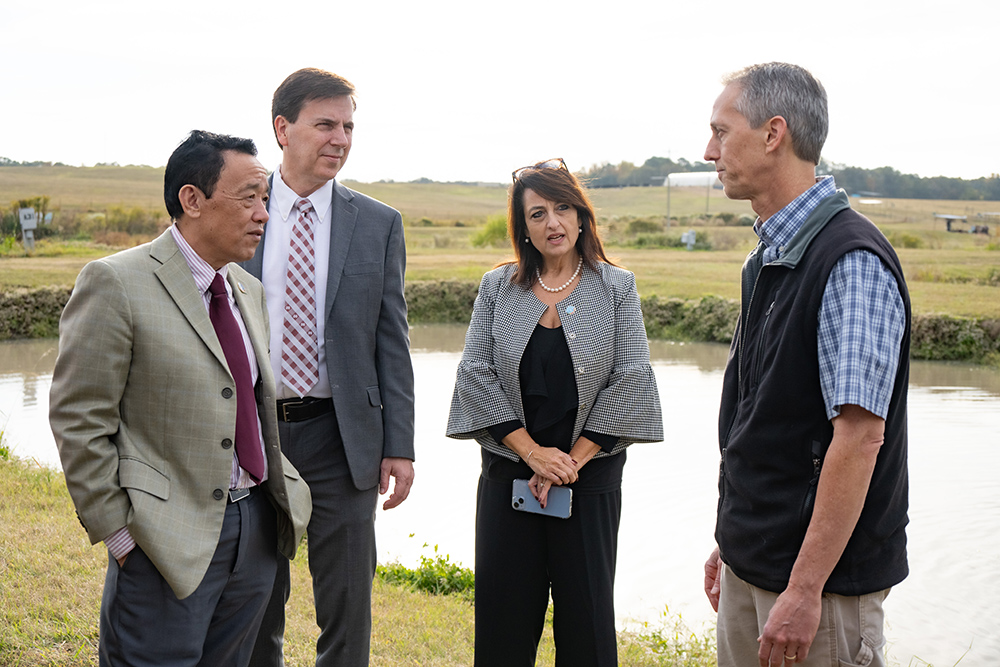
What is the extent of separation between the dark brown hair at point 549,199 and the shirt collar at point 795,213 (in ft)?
3.42

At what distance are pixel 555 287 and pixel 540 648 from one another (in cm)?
173

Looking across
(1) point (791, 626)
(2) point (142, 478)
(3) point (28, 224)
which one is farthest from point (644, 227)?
(2) point (142, 478)

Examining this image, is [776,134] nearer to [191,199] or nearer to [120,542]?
[191,199]

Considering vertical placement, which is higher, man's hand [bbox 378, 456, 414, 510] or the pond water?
man's hand [bbox 378, 456, 414, 510]

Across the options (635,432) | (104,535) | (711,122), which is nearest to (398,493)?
(635,432)

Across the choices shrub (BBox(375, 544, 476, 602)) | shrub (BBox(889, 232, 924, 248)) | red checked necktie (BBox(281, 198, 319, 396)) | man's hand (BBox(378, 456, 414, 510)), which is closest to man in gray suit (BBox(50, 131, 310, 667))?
red checked necktie (BBox(281, 198, 319, 396))

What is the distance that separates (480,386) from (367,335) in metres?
0.42

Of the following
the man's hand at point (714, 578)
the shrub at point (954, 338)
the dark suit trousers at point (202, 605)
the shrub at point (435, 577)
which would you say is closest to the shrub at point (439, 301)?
the shrub at point (954, 338)

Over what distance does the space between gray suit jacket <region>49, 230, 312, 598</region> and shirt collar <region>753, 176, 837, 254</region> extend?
4.37ft

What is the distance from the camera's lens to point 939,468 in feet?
25.1

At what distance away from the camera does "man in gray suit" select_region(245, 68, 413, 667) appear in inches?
103

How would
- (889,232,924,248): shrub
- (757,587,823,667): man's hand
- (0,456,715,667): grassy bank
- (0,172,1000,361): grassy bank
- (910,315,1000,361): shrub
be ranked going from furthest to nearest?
1. (889,232,924,248): shrub
2. (0,172,1000,361): grassy bank
3. (910,315,1000,361): shrub
4. (0,456,715,667): grassy bank
5. (757,587,823,667): man's hand

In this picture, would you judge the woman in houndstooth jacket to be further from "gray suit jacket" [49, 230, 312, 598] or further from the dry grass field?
"gray suit jacket" [49, 230, 312, 598]

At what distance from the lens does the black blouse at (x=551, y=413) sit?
2.67 metres
